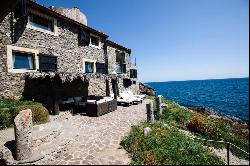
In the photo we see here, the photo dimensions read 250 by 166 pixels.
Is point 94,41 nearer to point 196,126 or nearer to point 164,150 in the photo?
point 196,126

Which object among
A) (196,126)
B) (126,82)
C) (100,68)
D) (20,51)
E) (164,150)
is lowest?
(196,126)

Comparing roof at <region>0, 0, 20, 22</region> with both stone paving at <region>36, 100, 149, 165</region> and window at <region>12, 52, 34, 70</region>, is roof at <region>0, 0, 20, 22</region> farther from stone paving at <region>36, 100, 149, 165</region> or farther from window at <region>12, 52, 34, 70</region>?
window at <region>12, 52, 34, 70</region>

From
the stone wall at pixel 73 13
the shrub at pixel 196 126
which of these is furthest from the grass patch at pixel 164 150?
the stone wall at pixel 73 13

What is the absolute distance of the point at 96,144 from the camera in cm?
920

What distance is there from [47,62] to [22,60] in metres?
2.13

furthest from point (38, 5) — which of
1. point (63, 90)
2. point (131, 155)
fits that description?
point (131, 155)

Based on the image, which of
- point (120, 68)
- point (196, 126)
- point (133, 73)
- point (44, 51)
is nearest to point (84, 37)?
point (44, 51)

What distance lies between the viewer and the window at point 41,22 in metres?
15.6

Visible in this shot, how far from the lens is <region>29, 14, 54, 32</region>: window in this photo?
15.6m

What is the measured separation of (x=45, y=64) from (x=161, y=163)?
12.4 meters

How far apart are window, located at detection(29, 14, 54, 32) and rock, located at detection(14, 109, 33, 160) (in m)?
10.1

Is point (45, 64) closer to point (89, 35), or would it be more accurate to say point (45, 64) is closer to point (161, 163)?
point (89, 35)

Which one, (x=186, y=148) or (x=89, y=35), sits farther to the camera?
(x=89, y=35)

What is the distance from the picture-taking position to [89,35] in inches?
870
